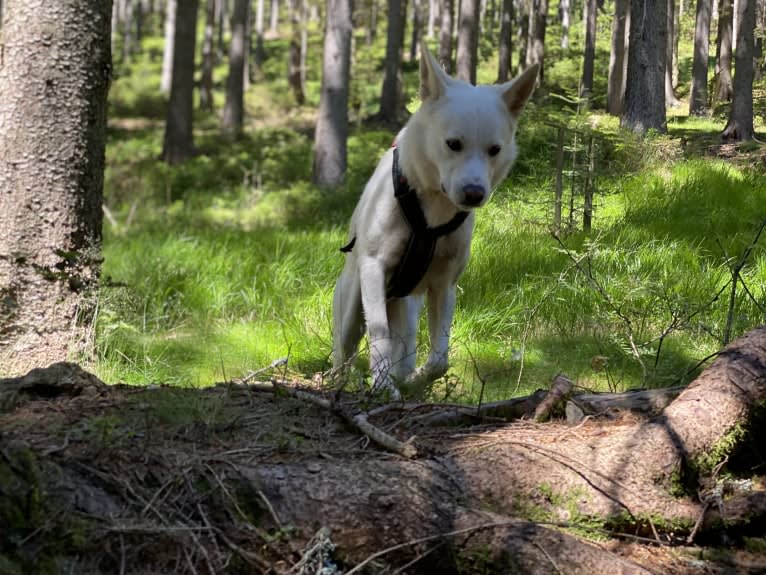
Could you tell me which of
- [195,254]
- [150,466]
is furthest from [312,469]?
[195,254]

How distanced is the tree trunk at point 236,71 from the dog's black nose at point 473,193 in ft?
70.5

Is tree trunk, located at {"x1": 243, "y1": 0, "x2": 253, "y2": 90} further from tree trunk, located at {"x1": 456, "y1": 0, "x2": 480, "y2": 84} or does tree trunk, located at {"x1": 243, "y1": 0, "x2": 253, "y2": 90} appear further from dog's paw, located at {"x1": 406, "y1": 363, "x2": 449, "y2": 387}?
dog's paw, located at {"x1": 406, "y1": 363, "x2": 449, "y2": 387}

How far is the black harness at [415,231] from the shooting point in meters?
4.39

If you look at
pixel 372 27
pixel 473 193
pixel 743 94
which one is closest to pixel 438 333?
pixel 473 193

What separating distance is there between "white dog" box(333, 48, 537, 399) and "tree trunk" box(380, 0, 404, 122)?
2058 cm

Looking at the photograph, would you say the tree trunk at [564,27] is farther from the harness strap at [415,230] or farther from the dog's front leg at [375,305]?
the dog's front leg at [375,305]

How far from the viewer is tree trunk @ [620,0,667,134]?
13266 mm

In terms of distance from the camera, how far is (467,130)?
13.4ft

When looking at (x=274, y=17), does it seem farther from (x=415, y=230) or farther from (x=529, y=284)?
(x=415, y=230)

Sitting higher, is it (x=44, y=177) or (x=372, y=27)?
(x=372, y=27)

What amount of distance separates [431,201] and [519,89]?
2.52 ft

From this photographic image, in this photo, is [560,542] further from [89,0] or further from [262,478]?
[89,0]

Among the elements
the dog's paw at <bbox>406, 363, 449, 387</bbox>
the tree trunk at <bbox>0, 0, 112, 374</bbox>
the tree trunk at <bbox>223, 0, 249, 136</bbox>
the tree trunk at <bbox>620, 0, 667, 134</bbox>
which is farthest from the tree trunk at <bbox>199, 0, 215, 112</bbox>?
the dog's paw at <bbox>406, 363, 449, 387</bbox>

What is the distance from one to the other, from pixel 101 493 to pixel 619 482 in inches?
62.8
